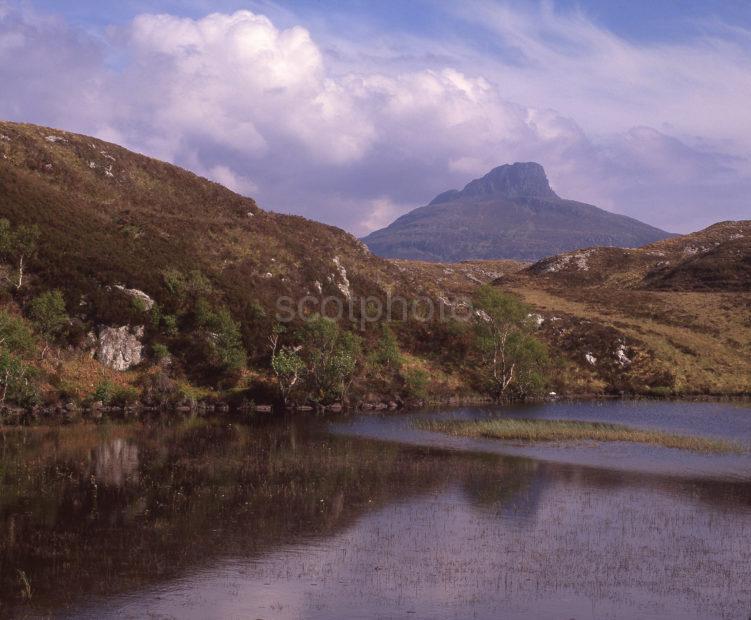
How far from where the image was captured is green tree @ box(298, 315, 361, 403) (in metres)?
80.8

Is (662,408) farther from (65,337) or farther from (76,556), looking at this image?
(76,556)

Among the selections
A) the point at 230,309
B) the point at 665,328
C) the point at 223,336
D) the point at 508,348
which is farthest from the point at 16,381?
the point at 665,328

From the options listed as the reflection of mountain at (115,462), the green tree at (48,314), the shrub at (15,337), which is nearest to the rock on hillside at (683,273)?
the green tree at (48,314)

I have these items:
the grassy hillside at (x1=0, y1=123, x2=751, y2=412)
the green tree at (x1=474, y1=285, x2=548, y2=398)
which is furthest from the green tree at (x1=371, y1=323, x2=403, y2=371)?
the green tree at (x1=474, y1=285, x2=548, y2=398)

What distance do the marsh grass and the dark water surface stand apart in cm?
380

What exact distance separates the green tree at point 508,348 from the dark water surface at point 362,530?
3633 cm

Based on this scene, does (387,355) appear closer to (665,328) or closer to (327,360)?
(327,360)

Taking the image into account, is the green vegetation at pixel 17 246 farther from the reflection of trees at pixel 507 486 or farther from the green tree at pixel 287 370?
the reflection of trees at pixel 507 486

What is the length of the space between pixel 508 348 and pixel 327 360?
2502cm

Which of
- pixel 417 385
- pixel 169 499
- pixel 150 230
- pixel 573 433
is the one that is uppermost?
pixel 150 230

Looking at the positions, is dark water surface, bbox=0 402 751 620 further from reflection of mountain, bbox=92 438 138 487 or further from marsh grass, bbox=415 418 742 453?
marsh grass, bbox=415 418 742 453

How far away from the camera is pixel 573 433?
63.4 meters

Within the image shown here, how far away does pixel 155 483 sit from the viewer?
40531mm

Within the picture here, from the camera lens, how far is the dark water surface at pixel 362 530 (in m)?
24.2
